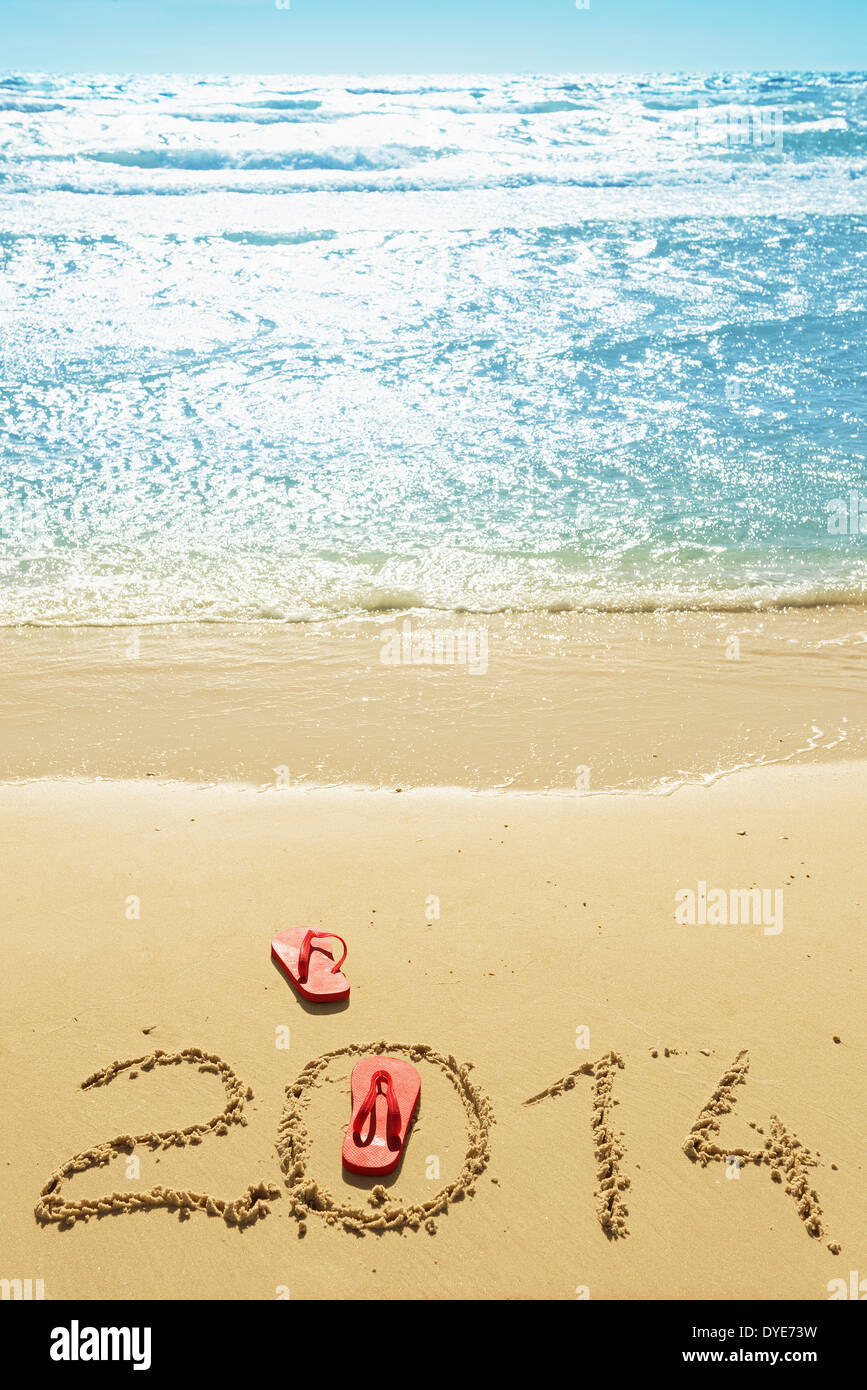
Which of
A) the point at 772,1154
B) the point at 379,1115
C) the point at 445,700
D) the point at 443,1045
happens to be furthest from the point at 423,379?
the point at 772,1154

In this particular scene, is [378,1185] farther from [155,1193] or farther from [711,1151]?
[711,1151]

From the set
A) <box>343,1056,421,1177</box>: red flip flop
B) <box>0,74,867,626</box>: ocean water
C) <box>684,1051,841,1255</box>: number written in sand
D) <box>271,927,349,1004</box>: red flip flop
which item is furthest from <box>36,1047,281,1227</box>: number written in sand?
<box>0,74,867,626</box>: ocean water

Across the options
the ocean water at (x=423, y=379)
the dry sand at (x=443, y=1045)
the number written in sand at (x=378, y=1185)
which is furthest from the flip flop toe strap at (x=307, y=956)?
the ocean water at (x=423, y=379)

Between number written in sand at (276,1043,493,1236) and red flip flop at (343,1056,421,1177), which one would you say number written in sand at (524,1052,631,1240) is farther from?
red flip flop at (343,1056,421,1177)

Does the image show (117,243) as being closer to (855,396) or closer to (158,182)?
(158,182)

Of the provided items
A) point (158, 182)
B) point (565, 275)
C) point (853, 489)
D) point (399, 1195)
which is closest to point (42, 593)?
point (399, 1195)

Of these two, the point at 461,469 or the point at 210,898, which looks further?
the point at 461,469
